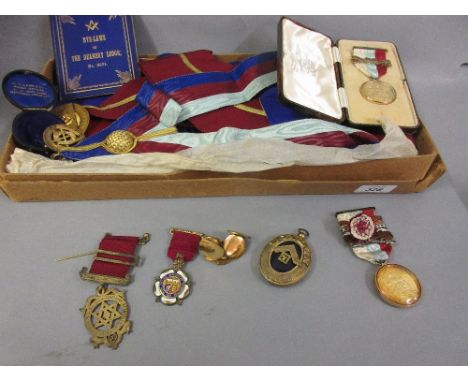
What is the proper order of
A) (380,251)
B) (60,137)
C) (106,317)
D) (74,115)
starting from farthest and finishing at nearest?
(74,115), (60,137), (380,251), (106,317)

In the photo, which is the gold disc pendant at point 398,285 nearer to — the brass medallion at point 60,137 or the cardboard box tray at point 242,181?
the cardboard box tray at point 242,181

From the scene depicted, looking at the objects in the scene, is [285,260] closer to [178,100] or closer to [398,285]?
[398,285]

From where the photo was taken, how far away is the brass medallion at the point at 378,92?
1596 millimetres

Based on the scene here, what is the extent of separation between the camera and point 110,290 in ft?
4.23

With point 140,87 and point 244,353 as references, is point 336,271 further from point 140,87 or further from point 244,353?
point 140,87

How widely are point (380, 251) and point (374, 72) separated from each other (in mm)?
831

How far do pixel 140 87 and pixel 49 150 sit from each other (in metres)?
0.48

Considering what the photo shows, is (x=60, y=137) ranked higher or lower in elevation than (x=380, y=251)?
higher

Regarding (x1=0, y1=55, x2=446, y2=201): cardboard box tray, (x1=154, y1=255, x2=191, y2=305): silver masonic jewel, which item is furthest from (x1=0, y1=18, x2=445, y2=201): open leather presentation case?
(x1=154, y1=255, x2=191, y2=305): silver masonic jewel

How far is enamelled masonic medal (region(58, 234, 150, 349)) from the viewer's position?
48.2 inches

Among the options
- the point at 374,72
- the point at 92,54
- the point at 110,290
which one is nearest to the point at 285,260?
the point at 110,290

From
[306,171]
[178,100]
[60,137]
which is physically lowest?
[306,171]

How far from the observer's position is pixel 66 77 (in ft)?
5.62

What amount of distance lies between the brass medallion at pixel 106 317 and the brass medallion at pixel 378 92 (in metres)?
1.27
